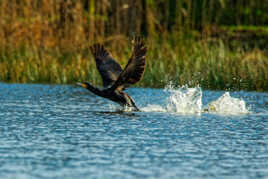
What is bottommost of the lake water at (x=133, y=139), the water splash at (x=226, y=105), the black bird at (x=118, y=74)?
the lake water at (x=133, y=139)

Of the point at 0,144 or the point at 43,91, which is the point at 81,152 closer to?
the point at 0,144

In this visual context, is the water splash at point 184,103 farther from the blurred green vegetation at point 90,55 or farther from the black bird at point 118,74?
the blurred green vegetation at point 90,55

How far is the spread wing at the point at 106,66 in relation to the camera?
1337 centimetres

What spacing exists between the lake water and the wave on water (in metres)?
0.02

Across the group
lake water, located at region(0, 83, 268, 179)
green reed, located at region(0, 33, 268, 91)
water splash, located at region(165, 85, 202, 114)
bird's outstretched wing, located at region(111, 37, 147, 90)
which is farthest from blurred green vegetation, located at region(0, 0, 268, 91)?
bird's outstretched wing, located at region(111, 37, 147, 90)

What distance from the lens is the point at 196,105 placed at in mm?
13445

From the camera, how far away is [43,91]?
17828 mm

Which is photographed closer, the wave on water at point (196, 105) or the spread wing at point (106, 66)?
the spread wing at point (106, 66)

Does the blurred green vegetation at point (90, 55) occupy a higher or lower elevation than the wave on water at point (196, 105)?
higher

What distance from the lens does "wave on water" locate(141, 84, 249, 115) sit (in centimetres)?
1347

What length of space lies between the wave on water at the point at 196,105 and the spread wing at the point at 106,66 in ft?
3.01

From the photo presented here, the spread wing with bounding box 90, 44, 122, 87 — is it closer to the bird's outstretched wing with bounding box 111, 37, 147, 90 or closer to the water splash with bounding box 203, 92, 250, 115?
the bird's outstretched wing with bounding box 111, 37, 147, 90

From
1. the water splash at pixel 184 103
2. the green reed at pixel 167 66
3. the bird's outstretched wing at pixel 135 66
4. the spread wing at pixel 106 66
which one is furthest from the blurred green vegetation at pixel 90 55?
the bird's outstretched wing at pixel 135 66

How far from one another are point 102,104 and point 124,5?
12.6m
